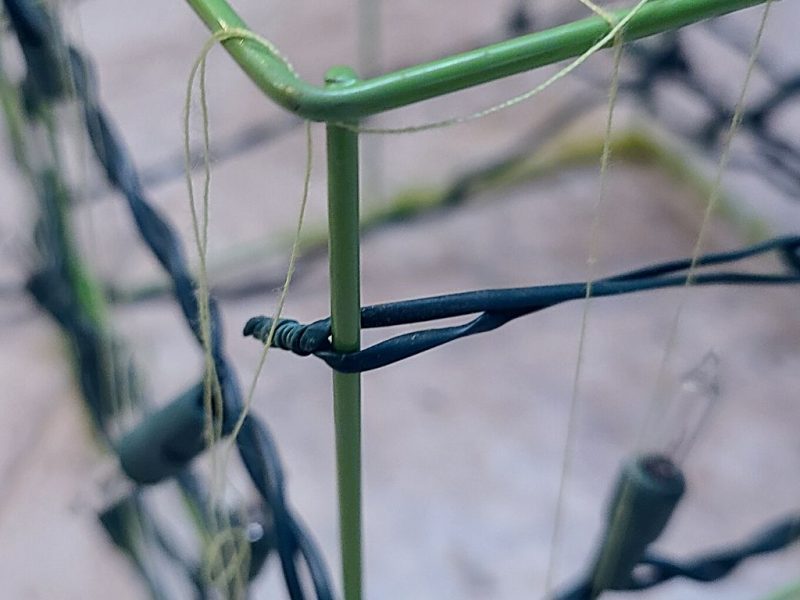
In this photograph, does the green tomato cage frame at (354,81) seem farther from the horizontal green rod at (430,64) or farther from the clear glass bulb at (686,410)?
the clear glass bulb at (686,410)

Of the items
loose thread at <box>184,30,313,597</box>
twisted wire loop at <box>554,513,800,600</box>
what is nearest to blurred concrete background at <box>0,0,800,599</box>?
loose thread at <box>184,30,313,597</box>

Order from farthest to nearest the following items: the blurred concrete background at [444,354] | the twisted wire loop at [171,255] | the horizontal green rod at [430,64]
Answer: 1. the blurred concrete background at [444,354]
2. the twisted wire loop at [171,255]
3. the horizontal green rod at [430,64]

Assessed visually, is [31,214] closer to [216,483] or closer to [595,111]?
[216,483]

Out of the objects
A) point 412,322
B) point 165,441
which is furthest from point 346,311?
point 165,441

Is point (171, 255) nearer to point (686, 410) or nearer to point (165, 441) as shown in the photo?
point (165, 441)

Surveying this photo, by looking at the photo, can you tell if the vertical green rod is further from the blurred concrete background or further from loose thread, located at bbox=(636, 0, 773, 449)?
the blurred concrete background

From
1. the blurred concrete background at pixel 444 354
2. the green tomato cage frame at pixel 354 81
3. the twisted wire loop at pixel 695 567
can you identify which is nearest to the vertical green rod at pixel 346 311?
the green tomato cage frame at pixel 354 81
